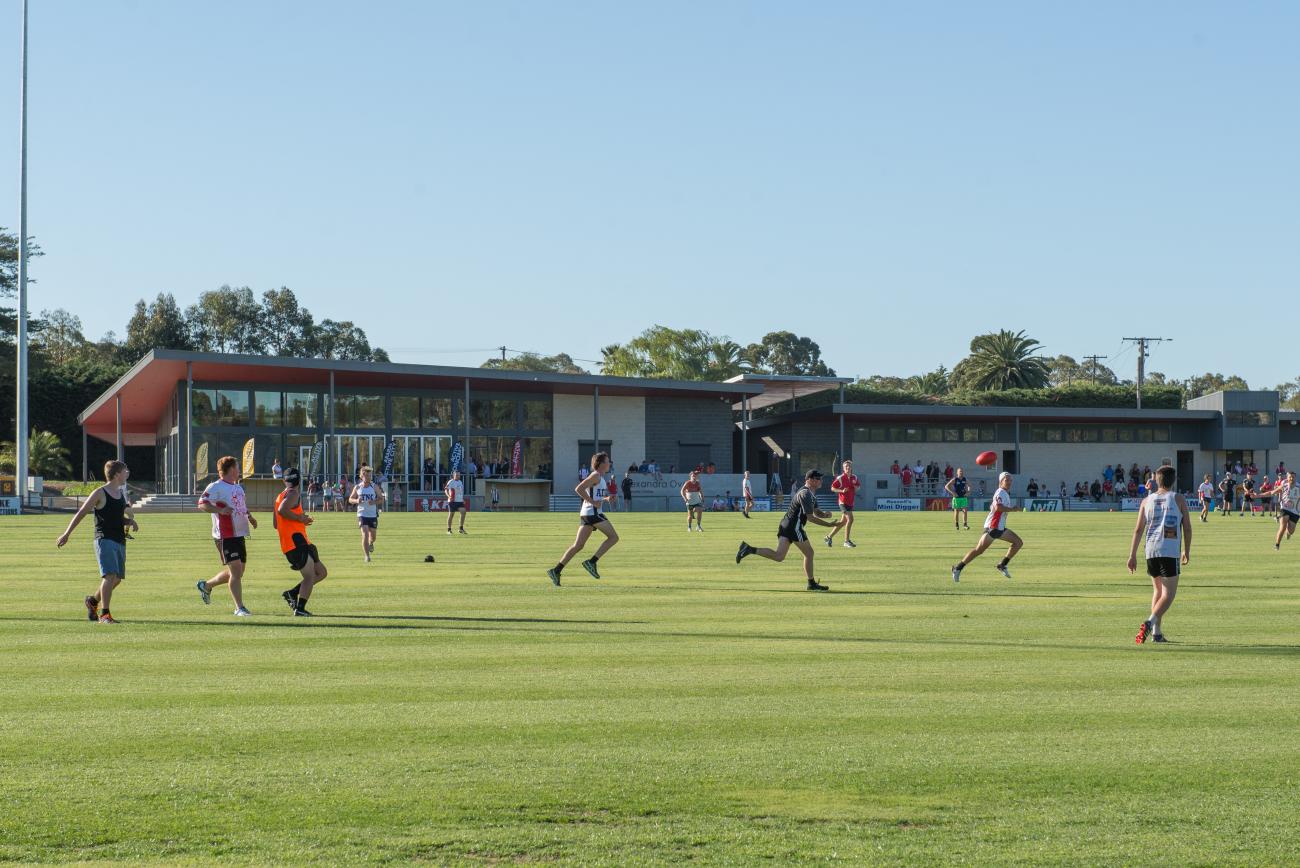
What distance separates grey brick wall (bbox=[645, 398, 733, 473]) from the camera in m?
71.8

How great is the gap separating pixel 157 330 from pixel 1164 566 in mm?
99538

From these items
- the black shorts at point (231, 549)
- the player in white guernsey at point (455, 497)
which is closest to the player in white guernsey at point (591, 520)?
the black shorts at point (231, 549)

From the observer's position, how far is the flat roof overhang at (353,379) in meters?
58.8

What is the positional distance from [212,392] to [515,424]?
47.5 feet

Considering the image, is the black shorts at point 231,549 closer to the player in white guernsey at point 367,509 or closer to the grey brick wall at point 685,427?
the player in white guernsey at point 367,509

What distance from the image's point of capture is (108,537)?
46.5 ft

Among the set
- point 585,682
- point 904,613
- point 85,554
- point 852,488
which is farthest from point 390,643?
point 852,488

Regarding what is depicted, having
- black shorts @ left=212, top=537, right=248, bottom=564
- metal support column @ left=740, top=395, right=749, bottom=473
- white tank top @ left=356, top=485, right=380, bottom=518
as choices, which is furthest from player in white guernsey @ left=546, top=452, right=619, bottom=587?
metal support column @ left=740, top=395, right=749, bottom=473

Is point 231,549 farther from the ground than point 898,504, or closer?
farther from the ground

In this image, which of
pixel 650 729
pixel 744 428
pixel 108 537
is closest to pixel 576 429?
pixel 744 428

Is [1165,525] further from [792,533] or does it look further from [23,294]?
[23,294]

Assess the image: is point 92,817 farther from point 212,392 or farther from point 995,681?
point 212,392

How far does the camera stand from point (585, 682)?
1029cm

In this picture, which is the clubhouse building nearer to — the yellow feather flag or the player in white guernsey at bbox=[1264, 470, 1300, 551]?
the yellow feather flag
